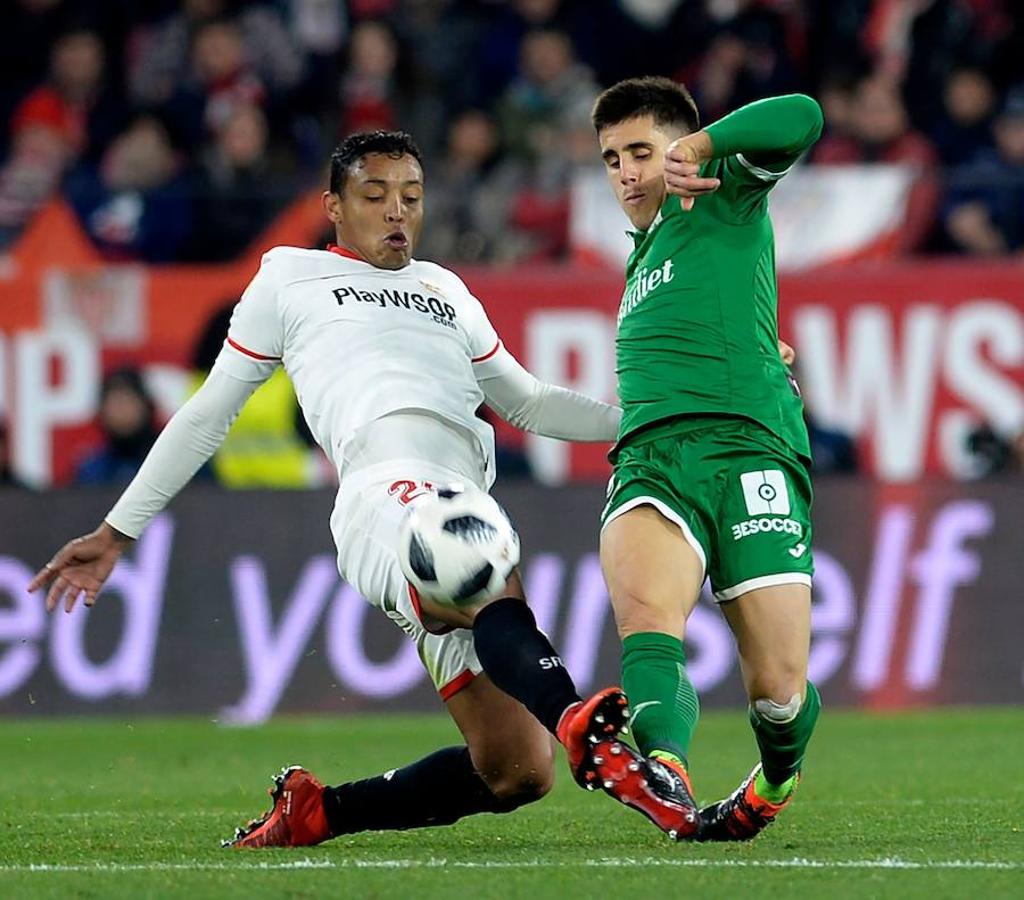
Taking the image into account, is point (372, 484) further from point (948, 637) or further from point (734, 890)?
point (948, 637)

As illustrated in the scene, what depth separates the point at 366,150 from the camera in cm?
609

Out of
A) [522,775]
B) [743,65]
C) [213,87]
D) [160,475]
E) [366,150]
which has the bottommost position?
[522,775]

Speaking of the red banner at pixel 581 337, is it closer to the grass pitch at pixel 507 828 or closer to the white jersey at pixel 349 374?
the grass pitch at pixel 507 828

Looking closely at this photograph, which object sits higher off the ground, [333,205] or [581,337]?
[581,337]

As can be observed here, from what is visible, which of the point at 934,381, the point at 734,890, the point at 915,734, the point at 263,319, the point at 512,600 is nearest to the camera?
the point at 734,890

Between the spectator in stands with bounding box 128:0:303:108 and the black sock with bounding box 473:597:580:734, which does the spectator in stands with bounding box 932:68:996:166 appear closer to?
the spectator in stands with bounding box 128:0:303:108

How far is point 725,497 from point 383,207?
1.26m

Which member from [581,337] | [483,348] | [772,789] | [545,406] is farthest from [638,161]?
[581,337]

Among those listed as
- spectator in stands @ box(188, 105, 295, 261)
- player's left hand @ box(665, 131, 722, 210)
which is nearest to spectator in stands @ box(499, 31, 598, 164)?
spectator in stands @ box(188, 105, 295, 261)

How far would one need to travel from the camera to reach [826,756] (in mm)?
9398

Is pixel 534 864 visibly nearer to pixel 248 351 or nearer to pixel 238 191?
pixel 248 351

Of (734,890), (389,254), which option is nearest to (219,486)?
(389,254)

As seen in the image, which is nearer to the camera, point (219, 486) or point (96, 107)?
point (219, 486)

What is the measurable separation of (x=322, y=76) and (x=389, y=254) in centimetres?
846
